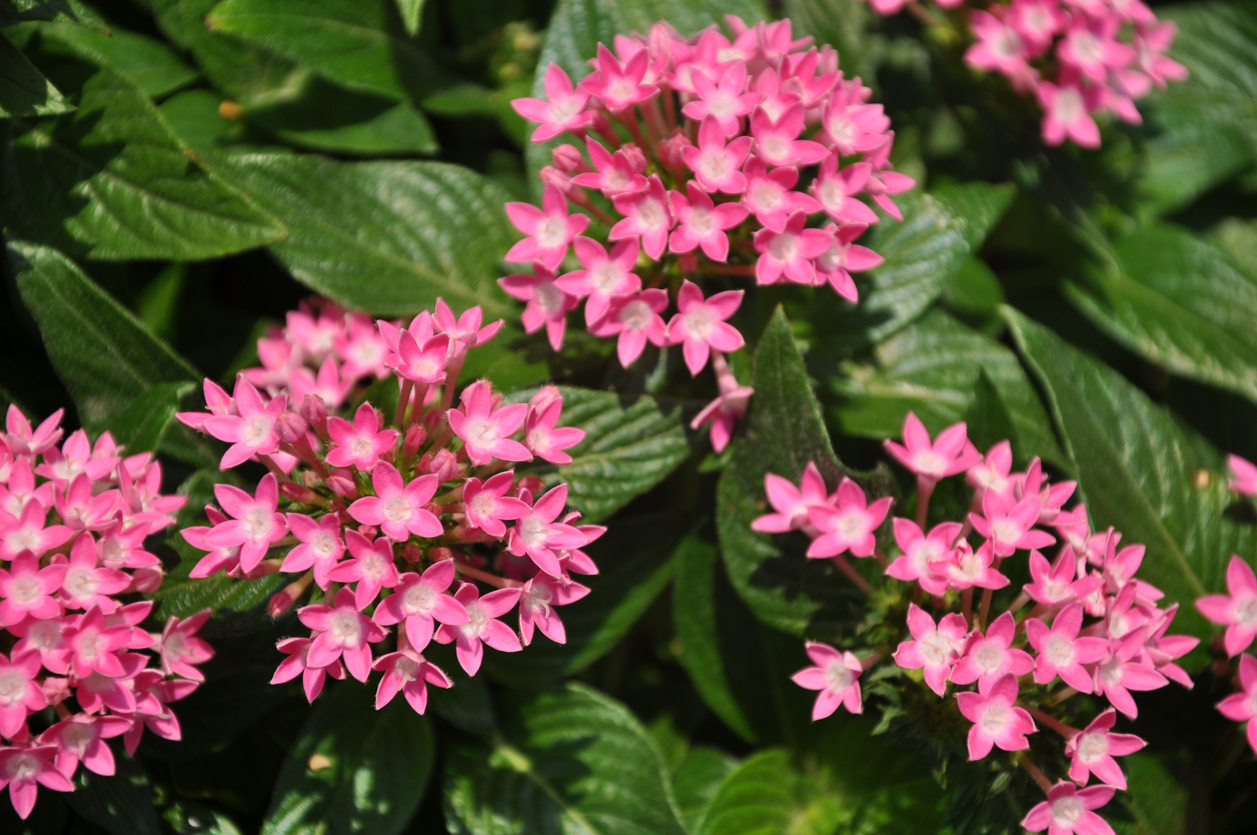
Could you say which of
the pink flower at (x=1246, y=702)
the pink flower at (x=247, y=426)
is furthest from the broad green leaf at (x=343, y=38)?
the pink flower at (x=1246, y=702)

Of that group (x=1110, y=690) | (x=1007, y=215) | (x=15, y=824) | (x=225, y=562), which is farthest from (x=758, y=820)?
(x=1007, y=215)

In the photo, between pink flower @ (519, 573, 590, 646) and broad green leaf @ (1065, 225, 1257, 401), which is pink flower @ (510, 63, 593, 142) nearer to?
pink flower @ (519, 573, 590, 646)

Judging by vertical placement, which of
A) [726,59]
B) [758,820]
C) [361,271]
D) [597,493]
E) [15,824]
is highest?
[726,59]

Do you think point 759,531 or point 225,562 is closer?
point 225,562

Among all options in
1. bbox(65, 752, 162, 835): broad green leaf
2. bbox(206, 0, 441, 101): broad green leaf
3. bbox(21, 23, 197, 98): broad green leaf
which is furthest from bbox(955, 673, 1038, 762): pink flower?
bbox(21, 23, 197, 98): broad green leaf

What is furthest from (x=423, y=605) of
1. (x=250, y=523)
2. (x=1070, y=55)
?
(x=1070, y=55)

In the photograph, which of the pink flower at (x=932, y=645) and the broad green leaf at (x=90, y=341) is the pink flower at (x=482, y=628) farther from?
the broad green leaf at (x=90, y=341)

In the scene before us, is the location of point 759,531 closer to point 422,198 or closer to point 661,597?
point 661,597

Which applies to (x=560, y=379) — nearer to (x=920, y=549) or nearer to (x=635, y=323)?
(x=635, y=323)
